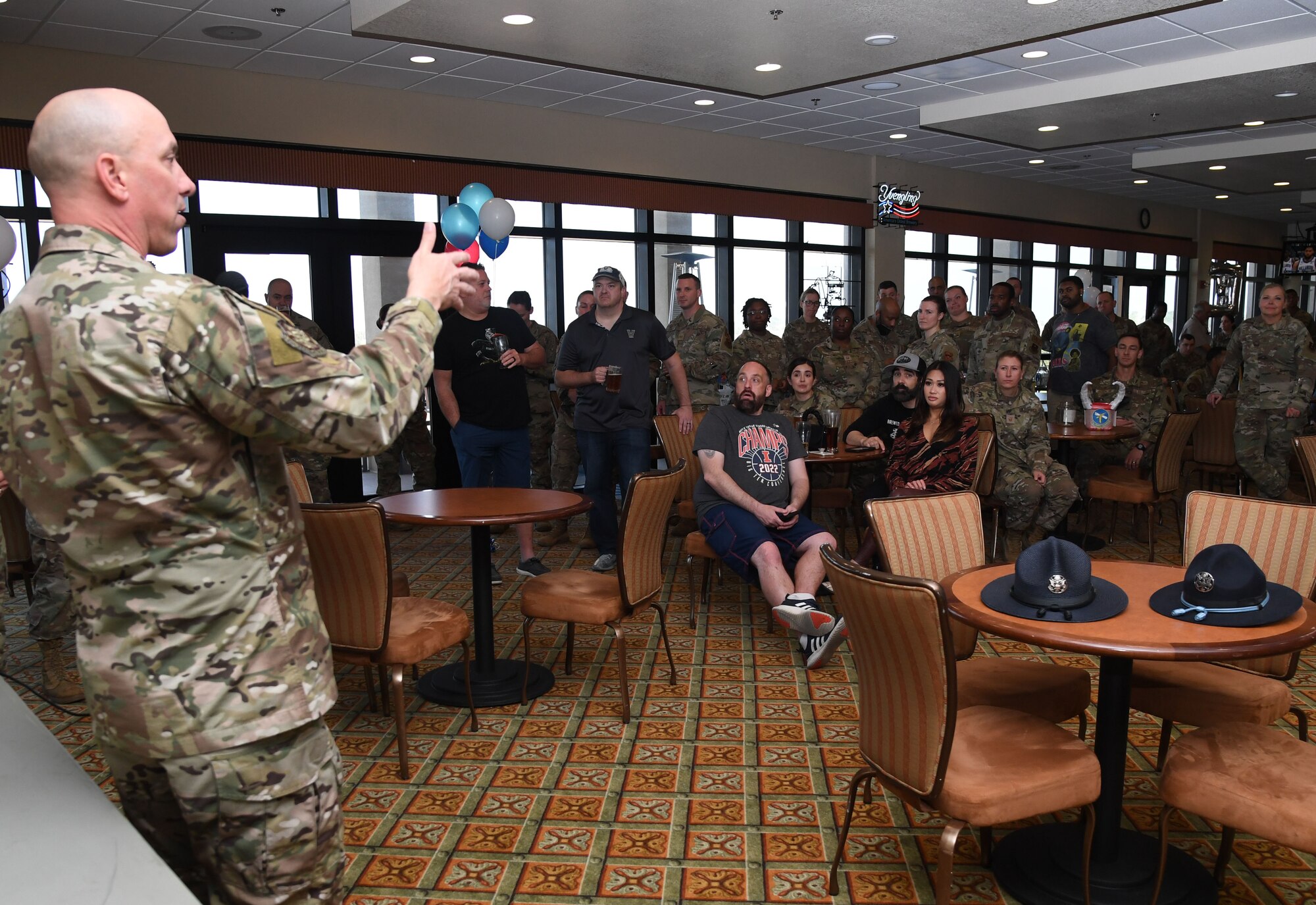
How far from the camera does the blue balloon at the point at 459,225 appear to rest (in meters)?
3.00

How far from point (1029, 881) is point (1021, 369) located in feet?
12.6

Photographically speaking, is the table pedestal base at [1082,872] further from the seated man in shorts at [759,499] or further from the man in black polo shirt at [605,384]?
the man in black polo shirt at [605,384]

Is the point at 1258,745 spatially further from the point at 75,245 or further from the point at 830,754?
the point at 75,245

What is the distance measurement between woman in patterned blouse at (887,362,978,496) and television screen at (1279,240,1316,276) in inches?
601

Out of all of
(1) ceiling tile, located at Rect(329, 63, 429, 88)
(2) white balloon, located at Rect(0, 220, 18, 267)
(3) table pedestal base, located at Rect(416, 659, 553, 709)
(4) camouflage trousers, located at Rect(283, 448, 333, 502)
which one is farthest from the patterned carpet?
(1) ceiling tile, located at Rect(329, 63, 429, 88)

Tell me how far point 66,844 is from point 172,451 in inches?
20.0

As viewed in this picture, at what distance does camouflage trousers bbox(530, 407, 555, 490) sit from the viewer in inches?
303

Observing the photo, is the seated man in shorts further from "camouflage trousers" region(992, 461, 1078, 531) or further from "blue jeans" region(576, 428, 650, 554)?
"camouflage trousers" region(992, 461, 1078, 531)

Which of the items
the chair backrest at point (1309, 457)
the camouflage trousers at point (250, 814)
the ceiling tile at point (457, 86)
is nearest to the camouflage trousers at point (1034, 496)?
the chair backrest at point (1309, 457)

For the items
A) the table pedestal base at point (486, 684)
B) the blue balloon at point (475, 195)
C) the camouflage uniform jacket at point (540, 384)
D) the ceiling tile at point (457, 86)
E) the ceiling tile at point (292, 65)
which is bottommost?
the table pedestal base at point (486, 684)

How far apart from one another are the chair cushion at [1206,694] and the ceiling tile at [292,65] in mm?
6049

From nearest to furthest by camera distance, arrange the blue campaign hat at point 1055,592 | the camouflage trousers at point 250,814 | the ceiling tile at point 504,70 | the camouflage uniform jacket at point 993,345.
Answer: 1. the camouflage trousers at point 250,814
2. the blue campaign hat at point 1055,592
3. the ceiling tile at point 504,70
4. the camouflage uniform jacket at point 993,345

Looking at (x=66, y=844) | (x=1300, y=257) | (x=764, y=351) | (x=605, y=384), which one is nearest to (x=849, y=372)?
(x=764, y=351)

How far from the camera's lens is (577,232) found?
9.14 meters
